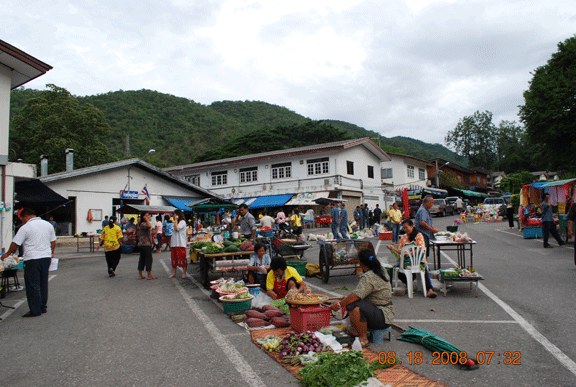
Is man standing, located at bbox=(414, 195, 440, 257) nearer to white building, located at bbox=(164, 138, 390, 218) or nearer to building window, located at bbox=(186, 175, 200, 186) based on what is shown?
white building, located at bbox=(164, 138, 390, 218)

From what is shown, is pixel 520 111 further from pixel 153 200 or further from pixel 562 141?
pixel 153 200

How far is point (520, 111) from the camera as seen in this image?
3012 cm

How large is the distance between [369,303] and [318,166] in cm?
3119

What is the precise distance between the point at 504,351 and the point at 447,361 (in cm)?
81

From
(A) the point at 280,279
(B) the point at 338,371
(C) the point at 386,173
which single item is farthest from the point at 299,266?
(C) the point at 386,173

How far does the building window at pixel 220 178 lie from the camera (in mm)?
41625

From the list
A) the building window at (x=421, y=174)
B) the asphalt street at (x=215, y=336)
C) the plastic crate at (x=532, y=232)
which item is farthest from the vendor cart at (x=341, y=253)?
the building window at (x=421, y=174)

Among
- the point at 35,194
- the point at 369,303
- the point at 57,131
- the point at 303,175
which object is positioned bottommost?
the point at 369,303

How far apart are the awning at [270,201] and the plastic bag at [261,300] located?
2795cm

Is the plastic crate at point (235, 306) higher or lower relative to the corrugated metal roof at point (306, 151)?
lower

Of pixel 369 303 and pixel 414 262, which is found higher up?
pixel 414 262

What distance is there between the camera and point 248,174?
1576 inches
